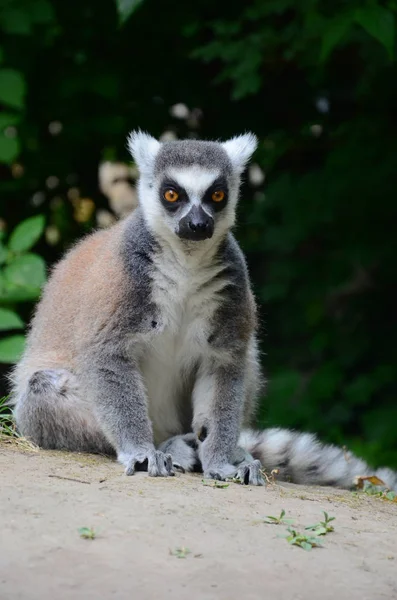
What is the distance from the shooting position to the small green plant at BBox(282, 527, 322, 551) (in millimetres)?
3375

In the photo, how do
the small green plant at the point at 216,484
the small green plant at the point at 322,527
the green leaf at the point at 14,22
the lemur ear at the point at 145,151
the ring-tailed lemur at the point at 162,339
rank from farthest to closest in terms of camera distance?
the green leaf at the point at 14,22
the lemur ear at the point at 145,151
the ring-tailed lemur at the point at 162,339
the small green plant at the point at 216,484
the small green plant at the point at 322,527

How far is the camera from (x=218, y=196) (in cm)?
487

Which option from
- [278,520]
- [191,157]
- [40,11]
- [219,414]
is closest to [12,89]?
[40,11]

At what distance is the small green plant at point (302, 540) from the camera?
3375 mm

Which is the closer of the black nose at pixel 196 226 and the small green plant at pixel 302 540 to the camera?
the small green plant at pixel 302 540

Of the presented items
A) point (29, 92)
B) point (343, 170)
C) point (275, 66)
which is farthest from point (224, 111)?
point (29, 92)

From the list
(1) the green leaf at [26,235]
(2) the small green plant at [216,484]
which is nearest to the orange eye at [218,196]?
(1) the green leaf at [26,235]

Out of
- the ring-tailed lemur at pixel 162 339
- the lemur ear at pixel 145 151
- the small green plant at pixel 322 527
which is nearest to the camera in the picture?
the small green plant at pixel 322 527

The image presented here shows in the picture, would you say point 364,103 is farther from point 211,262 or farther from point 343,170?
point 211,262

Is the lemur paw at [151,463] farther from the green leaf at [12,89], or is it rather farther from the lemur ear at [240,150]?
the green leaf at [12,89]

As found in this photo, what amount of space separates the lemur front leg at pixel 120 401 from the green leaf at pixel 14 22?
280 cm

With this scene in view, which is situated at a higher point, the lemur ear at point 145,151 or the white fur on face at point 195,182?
the lemur ear at point 145,151

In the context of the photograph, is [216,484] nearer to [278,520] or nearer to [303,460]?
[278,520]

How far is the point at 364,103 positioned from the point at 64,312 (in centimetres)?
401
